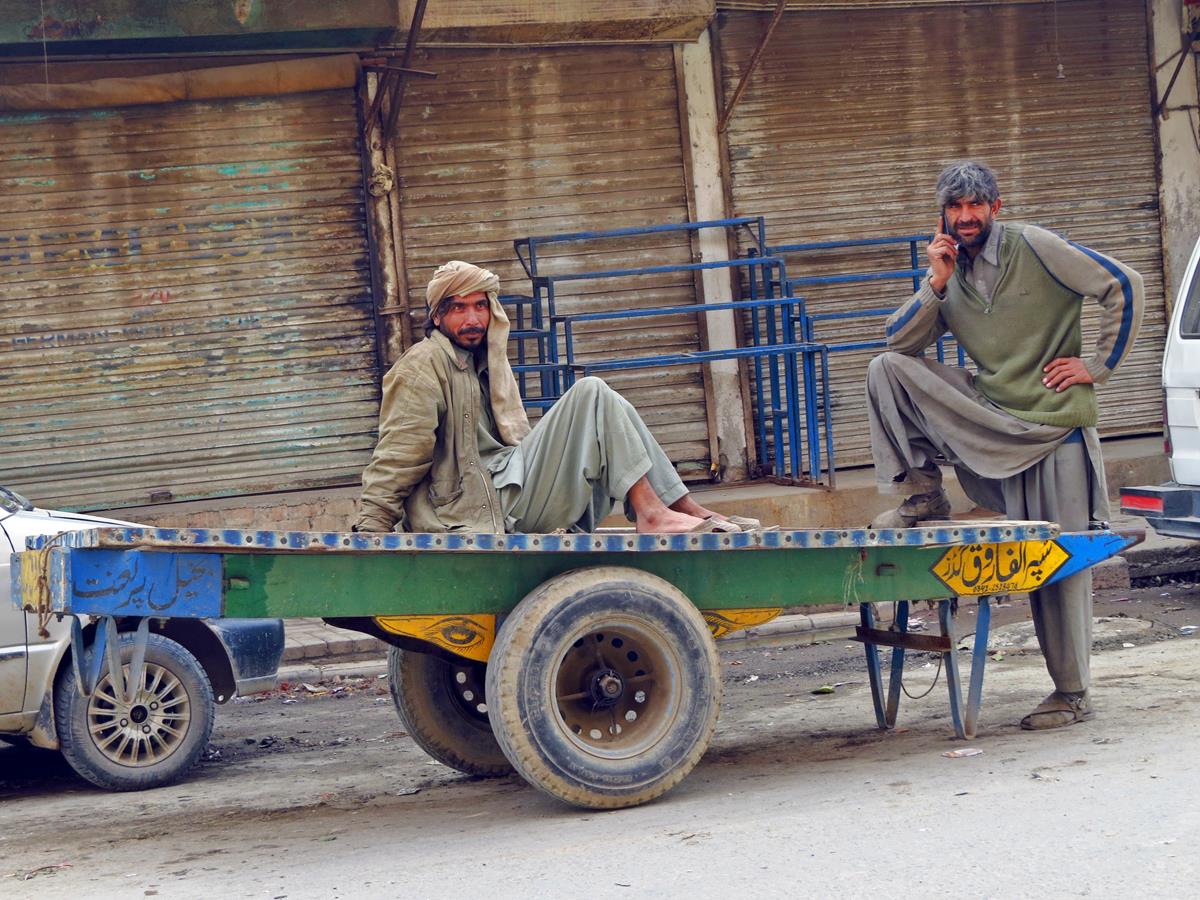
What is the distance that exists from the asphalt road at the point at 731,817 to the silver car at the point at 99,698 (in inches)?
6.0

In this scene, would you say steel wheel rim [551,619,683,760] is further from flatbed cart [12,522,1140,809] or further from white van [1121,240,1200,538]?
white van [1121,240,1200,538]

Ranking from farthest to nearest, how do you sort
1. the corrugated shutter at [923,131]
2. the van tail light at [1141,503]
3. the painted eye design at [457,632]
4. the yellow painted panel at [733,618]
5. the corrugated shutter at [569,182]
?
the corrugated shutter at [923,131], the corrugated shutter at [569,182], the van tail light at [1141,503], the yellow painted panel at [733,618], the painted eye design at [457,632]

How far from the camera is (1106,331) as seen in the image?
553 cm

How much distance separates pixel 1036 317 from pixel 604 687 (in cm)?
214

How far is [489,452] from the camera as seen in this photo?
5391mm

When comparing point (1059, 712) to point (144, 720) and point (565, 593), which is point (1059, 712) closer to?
point (565, 593)

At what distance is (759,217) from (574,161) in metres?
1.35

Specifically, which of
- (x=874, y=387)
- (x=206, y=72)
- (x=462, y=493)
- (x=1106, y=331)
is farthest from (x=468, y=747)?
(x=206, y=72)

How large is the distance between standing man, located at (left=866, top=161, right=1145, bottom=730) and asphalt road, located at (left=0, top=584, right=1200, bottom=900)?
0.73 m

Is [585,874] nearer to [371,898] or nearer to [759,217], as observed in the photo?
[371,898]

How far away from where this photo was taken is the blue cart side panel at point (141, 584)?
14.6ft

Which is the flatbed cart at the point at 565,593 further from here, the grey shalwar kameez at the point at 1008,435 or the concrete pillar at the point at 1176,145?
the concrete pillar at the point at 1176,145

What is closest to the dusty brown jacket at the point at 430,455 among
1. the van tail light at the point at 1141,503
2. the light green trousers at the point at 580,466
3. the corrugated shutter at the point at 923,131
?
the light green trousers at the point at 580,466

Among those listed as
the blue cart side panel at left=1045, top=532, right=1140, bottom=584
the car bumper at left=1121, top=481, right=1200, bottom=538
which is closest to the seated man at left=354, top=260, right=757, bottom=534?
the blue cart side panel at left=1045, top=532, right=1140, bottom=584
